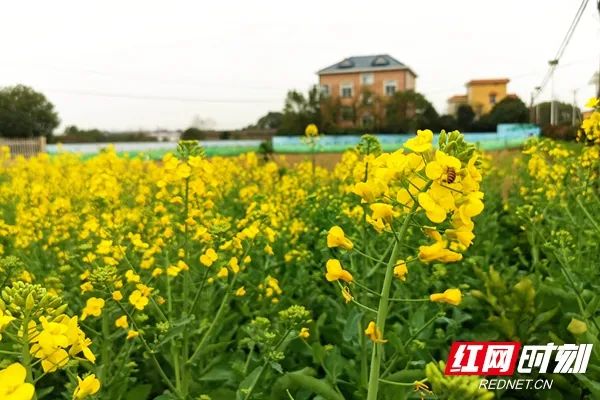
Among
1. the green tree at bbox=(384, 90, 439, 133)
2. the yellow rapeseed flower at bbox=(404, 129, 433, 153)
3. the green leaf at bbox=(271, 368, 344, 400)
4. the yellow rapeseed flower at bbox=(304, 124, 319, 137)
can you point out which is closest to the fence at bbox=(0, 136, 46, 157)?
the yellow rapeseed flower at bbox=(304, 124, 319, 137)

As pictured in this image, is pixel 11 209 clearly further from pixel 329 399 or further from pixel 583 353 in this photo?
pixel 583 353

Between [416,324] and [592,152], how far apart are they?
5.51ft

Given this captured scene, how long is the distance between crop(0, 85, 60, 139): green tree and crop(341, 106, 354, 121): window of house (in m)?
18.3

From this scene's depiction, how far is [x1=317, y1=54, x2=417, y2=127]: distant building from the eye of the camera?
156ft

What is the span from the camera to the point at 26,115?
2844 cm

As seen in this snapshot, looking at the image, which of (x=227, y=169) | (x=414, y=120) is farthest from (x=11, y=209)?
(x=414, y=120)

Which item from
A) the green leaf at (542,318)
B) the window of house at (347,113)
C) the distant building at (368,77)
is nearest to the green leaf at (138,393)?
the green leaf at (542,318)

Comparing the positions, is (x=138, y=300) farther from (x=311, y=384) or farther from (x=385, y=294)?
(x=385, y=294)

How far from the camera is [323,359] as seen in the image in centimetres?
224

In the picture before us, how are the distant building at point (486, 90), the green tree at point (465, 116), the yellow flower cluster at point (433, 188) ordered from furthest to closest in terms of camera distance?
the distant building at point (486, 90) → the green tree at point (465, 116) → the yellow flower cluster at point (433, 188)

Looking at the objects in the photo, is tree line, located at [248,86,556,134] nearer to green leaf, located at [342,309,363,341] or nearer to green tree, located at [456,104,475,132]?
green tree, located at [456,104,475,132]

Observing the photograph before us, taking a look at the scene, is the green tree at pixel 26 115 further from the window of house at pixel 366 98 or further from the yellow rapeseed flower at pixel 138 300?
the yellow rapeseed flower at pixel 138 300

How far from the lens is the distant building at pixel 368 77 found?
4741 cm

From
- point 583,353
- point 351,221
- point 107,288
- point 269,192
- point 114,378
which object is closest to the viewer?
point 107,288
